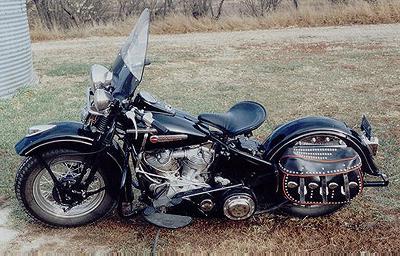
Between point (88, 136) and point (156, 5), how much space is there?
17.1 m

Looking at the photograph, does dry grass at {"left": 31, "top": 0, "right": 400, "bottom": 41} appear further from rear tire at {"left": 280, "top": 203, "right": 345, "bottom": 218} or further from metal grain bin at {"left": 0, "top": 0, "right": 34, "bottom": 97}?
rear tire at {"left": 280, "top": 203, "right": 345, "bottom": 218}

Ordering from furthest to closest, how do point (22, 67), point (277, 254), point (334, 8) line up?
point (334, 8)
point (22, 67)
point (277, 254)

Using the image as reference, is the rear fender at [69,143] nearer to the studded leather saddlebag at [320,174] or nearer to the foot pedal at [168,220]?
the foot pedal at [168,220]

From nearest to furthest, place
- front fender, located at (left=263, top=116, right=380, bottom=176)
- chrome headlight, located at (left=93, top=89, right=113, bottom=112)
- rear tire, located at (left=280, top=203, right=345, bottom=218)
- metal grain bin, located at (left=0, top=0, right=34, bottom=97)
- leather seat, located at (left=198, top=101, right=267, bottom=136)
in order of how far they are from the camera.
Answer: chrome headlight, located at (left=93, top=89, right=113, bottom=112) < leather seat, located at (left=198, top=101, right=267, bottom=136) < front fender, located at (left=263, top=116, right=380, bottom=176) < rear tire, located at (left=280, top=203, right=345, bottom=218) < metal grain bin, located at (left=0, top=0, right=34, bottom=97)

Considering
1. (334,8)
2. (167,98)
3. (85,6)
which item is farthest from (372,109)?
(85,6)

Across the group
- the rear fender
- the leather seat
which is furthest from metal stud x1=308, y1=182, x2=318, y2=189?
the rear fender

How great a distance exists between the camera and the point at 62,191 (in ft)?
13.0

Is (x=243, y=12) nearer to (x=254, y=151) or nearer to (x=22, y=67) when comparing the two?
(x=22, y=67)

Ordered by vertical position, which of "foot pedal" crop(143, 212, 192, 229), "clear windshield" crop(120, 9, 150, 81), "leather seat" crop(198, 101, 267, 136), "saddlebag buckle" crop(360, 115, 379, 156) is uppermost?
"clear windshield" crop(120, 9, 150, 81)

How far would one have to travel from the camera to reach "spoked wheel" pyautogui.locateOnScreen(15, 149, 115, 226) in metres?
3.94

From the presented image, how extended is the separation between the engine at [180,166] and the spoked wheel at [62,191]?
1.38ft

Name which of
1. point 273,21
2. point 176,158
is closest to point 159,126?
point 176,158

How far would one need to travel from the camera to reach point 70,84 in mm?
9555

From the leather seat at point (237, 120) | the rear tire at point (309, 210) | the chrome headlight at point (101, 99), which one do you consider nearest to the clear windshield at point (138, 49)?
the chrome headlight at point (101, 99)
